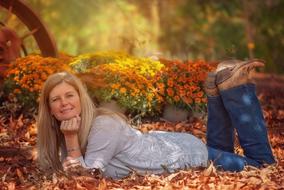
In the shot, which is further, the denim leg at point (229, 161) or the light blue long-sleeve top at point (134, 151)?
the denim leg at point (229, 161)

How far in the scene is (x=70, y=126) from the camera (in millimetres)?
3807

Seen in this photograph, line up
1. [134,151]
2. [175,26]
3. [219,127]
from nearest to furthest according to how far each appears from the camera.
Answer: [134,151] < [219,127] < [175,26]

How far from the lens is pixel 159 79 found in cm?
602

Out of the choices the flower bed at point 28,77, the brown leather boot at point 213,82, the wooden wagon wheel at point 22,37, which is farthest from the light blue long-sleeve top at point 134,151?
the wooden wagon wheel at point 22,37

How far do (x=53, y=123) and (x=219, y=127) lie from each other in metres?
1.19

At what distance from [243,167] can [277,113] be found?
9.41 ft

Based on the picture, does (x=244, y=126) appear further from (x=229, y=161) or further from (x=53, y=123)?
(x=53, y=123)

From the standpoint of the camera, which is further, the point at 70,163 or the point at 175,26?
the point at 175,26

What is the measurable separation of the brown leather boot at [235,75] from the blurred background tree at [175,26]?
7.52m

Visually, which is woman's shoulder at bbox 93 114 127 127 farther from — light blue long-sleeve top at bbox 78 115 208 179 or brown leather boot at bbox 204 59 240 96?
brown leather boot at bbox 204 59 240 96

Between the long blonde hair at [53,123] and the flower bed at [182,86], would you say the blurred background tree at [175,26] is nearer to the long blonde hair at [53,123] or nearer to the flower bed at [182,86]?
the flower bed at [182,86]

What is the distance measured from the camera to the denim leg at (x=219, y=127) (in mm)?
4293

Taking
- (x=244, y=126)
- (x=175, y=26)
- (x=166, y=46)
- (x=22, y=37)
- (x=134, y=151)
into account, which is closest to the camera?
(x=134, y=151)

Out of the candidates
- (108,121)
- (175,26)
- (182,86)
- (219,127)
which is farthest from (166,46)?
(108,121)
